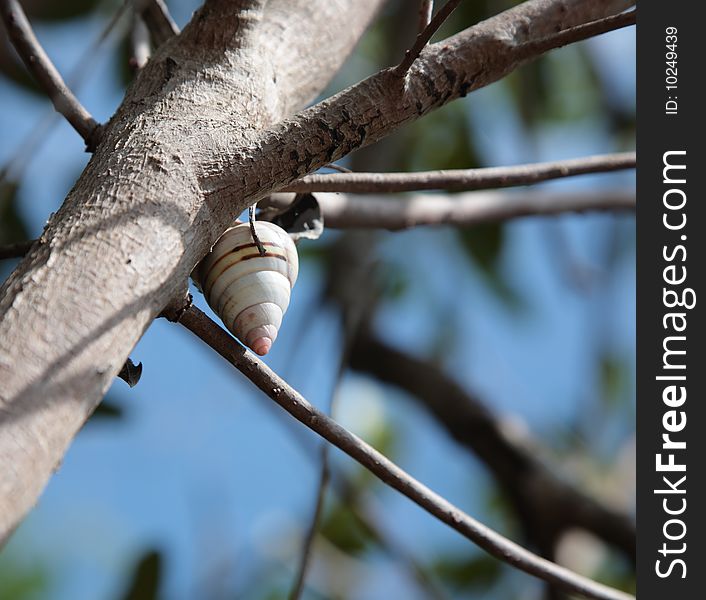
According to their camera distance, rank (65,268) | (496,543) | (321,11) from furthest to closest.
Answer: (321,11) → (496,543) → (65,268)

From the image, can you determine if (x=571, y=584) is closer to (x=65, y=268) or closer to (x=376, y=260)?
(x=65, y=268)

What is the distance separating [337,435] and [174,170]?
0.24 m

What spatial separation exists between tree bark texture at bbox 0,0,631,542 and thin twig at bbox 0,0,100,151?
38 mm

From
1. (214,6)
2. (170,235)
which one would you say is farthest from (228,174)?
(214,6)

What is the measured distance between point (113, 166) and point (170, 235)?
9 cm

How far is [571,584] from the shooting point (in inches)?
36.7

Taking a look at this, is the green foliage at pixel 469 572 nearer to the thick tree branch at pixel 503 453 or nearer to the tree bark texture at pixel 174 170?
the thick tree branch at pixel 503 453

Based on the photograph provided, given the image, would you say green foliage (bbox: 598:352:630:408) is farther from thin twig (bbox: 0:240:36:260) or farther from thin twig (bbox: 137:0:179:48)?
thin twig (bbox: 0:240:36:260)

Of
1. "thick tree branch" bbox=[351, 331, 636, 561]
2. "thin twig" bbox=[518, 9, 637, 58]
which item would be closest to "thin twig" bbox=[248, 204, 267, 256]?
"thin twig" bbox=[518, 9, 637, 58]

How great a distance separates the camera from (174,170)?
0.68 meters

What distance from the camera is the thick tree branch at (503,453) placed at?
6.28 feet

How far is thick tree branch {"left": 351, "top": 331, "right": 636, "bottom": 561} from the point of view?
192 centimetres

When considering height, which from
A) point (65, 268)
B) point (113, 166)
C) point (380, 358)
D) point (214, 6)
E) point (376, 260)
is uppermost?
point (376, 260)

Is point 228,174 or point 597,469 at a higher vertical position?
point 597,469
